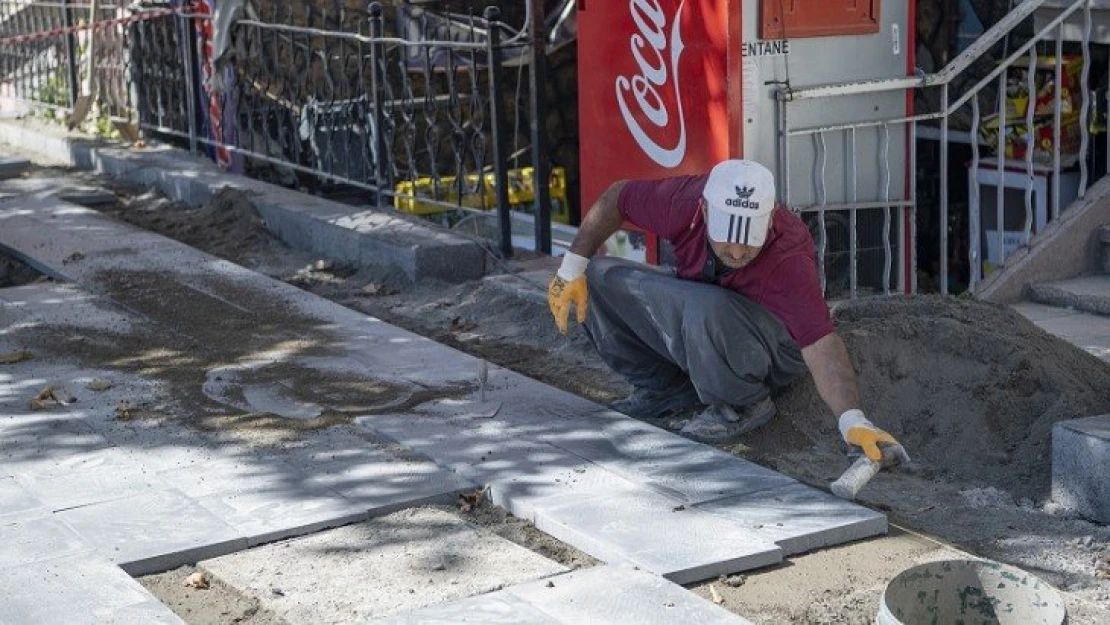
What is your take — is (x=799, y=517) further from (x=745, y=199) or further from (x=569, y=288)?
(x=569, y=288)

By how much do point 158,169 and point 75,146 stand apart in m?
1.89

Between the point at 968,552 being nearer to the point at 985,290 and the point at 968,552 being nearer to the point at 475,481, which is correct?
the point at 475,481

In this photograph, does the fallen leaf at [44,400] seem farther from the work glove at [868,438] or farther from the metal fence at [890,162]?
the metal fence at [890,162]

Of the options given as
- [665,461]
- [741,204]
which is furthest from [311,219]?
Answer: [741,204]

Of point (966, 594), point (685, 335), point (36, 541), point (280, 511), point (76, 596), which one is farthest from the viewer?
point (685, 335)

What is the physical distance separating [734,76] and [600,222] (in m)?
1.47

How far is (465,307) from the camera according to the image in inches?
324

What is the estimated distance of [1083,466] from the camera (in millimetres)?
5168

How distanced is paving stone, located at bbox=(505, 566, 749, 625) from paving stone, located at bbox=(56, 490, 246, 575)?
1.05 m

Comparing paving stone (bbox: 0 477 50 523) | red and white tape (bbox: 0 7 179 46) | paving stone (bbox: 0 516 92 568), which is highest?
red and white tape (bbox: 0 7 179 46)

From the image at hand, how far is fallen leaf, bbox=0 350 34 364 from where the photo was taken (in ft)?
23.9

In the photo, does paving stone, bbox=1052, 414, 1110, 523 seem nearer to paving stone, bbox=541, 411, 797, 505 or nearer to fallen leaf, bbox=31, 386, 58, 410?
paving stone, bbox=541, 411, 797, 505

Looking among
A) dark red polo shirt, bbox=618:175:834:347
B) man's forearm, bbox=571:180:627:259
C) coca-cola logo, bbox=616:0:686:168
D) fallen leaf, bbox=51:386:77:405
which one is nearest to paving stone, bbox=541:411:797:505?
dark red polo shirt, bbox=618:175:834:347

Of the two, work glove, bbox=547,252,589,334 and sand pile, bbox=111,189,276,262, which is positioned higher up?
work glove, bbox=547,252,589,334
